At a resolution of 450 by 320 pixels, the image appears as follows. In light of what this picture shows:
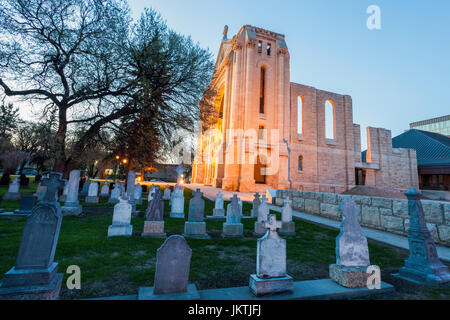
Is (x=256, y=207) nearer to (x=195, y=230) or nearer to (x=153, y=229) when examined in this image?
(x=195, y=230)

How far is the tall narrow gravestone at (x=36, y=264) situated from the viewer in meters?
2.04

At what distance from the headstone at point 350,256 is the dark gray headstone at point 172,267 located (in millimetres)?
2234

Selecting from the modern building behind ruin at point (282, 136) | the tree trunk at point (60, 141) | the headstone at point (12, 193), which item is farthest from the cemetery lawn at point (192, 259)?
the modern building behind ruin at point (282, 136)

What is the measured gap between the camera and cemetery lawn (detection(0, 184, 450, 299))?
2.79 m

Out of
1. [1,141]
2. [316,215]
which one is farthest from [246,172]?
[1,141]

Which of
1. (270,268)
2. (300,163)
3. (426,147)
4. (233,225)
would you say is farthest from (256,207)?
(426,147)

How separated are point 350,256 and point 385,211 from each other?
527cm

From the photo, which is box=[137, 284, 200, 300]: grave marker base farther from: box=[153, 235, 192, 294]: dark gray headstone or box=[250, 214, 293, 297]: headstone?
box=[250, 214, 293, 297]: headstone

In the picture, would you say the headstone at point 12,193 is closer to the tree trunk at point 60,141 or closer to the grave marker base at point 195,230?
the tree trunk at point 60,141

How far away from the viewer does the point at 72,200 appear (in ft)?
26.9

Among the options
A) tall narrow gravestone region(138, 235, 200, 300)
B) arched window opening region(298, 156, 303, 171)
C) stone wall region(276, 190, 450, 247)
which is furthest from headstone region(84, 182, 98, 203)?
arched window opening region(298, 156, 303, 171)
